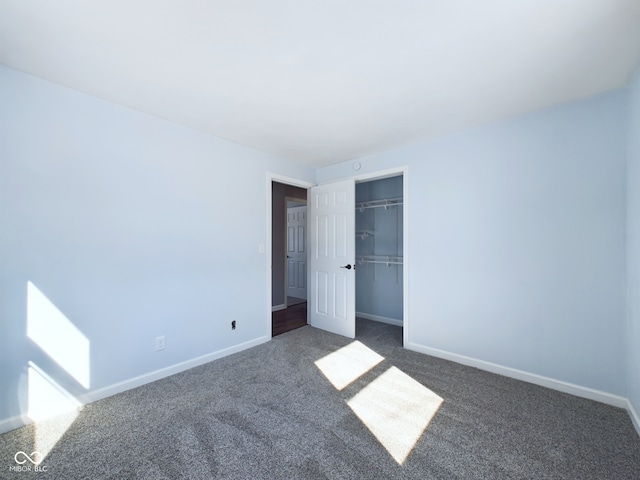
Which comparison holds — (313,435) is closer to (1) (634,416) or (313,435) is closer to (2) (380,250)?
(1) (634,416)

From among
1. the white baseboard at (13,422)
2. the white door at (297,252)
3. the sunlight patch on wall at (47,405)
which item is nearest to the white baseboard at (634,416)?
the sunlight patch on wall at (47,405)

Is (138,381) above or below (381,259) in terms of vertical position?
below

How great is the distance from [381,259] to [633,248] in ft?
8.97

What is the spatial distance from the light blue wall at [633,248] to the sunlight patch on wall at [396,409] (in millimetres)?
1297

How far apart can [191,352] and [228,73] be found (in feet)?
8.26

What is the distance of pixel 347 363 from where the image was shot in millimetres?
2799

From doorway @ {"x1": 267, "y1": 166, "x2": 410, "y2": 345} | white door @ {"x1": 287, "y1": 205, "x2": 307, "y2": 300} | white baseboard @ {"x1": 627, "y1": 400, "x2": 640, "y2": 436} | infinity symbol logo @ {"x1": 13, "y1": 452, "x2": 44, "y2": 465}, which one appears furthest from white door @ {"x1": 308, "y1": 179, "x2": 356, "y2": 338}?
infinity symbol logo @ {"x1": 13, "y1": 452, "x2": 44, "y2": 465}

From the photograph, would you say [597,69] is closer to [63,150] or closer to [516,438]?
[516,438]

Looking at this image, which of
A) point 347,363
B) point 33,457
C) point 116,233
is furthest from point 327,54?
point 33,457

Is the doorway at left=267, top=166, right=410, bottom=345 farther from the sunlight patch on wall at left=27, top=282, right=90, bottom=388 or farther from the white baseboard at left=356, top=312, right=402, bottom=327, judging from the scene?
the sunlight patch on wall at left=27, top=282, right=90, bottom=388

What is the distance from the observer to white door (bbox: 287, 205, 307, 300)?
604cm

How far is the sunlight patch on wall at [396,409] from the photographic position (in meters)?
1.71

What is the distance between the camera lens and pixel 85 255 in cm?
210

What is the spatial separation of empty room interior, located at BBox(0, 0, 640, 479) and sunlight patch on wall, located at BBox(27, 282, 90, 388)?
0.06 ft
